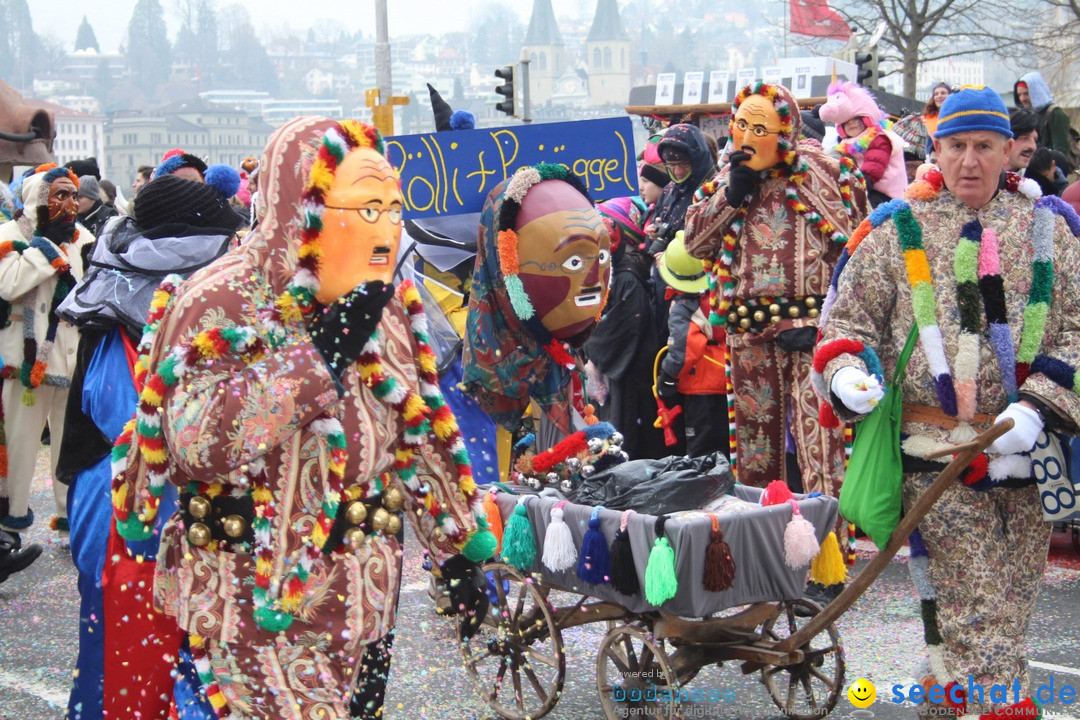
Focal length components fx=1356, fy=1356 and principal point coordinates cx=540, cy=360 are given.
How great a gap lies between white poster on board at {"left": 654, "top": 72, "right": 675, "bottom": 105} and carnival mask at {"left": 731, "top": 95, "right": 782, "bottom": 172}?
13.8 metres

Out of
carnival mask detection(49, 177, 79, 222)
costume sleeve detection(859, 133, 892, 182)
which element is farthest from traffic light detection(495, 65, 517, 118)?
carnival mask detection(49, 177, 79, 222)

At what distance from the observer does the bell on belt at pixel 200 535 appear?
3.28 m

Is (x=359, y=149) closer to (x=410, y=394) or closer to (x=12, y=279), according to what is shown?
(x=410, y=394)

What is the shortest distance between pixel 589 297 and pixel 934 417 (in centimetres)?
161

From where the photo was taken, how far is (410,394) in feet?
11.2

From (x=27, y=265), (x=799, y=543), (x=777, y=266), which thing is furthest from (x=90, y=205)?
(x=799, y=543)

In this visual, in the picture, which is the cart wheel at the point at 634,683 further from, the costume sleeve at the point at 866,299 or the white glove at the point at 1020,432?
the white glove at the point at 1020,432

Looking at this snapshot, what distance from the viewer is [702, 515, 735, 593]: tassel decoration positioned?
4352 millimetres

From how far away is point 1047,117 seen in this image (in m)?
10.2

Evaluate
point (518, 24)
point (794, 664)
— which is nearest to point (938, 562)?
point (794, 664)

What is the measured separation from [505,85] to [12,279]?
13613mm

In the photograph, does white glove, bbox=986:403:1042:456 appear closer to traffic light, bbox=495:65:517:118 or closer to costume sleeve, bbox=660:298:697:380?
costume sleeve, bbox=660:298:697:380

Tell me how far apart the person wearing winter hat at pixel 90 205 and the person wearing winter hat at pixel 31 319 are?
111 inches

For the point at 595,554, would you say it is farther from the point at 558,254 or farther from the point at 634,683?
the point at 558,254
